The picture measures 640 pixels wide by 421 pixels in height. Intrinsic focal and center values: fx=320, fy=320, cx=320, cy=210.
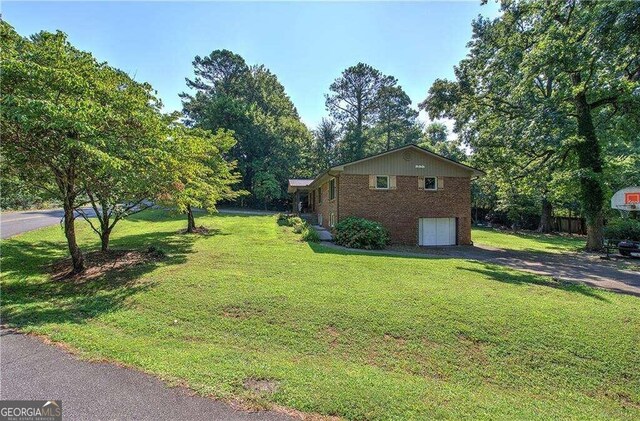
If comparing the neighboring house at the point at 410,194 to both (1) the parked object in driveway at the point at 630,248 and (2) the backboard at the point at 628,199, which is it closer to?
(2) the backboard at the point at 628,199

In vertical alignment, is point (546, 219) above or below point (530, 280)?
above

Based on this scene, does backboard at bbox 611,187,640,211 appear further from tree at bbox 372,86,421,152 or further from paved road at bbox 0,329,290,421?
tree at bbox 372,86,421,152

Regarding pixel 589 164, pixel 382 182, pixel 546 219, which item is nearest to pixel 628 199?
pixel 589 164

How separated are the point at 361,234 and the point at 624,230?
1705cm

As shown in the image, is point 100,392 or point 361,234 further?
point 361,234

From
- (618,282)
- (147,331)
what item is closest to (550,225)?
(618,282)

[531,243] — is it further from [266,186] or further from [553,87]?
[266,186]

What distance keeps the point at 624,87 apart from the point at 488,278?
12.2 meters

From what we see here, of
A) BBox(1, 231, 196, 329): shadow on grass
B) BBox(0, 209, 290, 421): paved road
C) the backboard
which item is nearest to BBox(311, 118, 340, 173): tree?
the backboard

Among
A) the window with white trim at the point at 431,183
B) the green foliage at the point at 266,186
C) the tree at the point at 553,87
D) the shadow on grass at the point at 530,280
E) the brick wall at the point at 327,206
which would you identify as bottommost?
the shadow on grass at the point at 530,280

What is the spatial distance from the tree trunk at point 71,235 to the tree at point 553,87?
19.0m

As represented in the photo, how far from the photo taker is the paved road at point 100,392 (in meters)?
3.47

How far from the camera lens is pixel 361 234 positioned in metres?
15.4

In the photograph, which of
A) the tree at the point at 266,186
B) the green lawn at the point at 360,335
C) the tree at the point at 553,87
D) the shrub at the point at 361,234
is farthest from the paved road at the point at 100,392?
Answer: the tree at the point at 266,186
